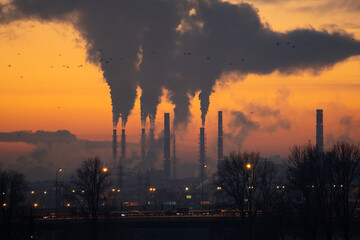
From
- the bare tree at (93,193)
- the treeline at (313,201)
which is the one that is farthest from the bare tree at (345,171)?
the bare tree at (93,193)

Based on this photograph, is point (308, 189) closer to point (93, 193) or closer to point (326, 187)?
point (326, 187)

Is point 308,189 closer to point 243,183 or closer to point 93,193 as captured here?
point 243,183

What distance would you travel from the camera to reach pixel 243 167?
79.6m

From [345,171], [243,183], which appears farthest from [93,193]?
[345,171]

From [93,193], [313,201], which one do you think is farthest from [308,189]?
[93,193]

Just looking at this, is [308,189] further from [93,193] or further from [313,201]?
[93,193]

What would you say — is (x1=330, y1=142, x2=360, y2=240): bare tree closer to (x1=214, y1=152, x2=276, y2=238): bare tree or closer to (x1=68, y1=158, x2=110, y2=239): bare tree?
(x1=214, y1=152, x2=276, y2=238): bare tree

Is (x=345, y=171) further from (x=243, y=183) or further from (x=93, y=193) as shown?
(x=93, y=193)

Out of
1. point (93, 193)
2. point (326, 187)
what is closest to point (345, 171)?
point (326, 187)

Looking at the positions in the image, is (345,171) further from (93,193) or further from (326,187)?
(93,193)

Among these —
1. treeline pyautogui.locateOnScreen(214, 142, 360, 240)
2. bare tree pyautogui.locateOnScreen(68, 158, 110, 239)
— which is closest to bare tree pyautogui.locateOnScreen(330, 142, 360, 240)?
treeline pyautogui.locateOnScreen(214, 142, 360, 240)

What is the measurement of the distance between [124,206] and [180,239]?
6924 centimetres

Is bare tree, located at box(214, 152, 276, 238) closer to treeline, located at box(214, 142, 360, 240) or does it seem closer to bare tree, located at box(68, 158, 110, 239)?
treeline, located at box(214, 142, 360, 240)

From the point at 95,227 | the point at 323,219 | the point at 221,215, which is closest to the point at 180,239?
the point at 221,215
